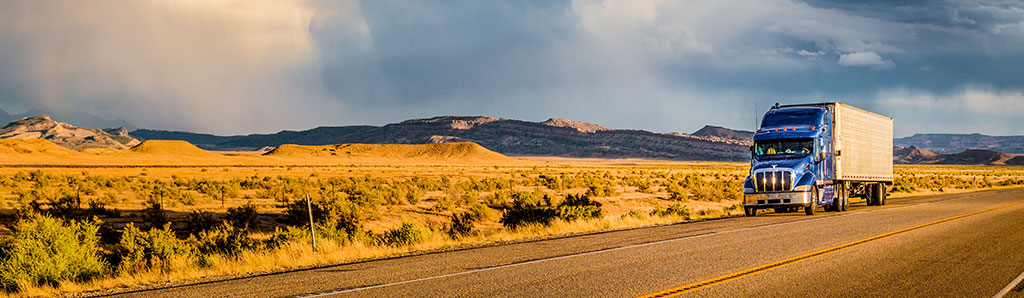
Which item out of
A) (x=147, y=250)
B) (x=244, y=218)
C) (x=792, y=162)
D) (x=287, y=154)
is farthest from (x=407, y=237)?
(x=287, y=154)

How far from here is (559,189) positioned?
45.3 m

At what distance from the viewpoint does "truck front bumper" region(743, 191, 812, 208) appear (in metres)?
21.4

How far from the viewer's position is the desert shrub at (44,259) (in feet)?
36.0

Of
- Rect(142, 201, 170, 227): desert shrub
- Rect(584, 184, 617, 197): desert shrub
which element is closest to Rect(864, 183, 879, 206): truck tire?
Rect(584, 184, 617, 197): desert shrub

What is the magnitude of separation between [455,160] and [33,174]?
89.6m

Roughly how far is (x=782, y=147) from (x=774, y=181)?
1.49 metres

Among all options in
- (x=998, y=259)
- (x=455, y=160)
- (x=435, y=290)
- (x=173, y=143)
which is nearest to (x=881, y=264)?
(x=998, y=259)

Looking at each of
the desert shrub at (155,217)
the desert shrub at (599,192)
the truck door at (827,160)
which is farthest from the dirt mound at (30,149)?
the truck door at (827,160)

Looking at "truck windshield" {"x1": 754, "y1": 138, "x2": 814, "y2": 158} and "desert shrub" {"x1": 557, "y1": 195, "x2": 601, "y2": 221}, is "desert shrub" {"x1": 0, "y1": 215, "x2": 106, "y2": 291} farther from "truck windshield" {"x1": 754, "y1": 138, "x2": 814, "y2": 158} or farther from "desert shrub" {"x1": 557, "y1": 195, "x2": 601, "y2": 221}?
"truck windshield" {"x1": 754, "y1": 138, "x2": 814, "y2": 158}

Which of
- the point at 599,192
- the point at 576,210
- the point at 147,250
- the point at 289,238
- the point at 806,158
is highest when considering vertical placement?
the point at 806,158

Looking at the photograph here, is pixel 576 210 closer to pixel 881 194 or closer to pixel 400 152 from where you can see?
pixel 881 194

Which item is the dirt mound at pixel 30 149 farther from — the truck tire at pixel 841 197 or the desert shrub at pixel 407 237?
the truck tire at pixel 841 197

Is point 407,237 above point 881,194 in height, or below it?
below

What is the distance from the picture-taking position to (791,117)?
76.2ft
